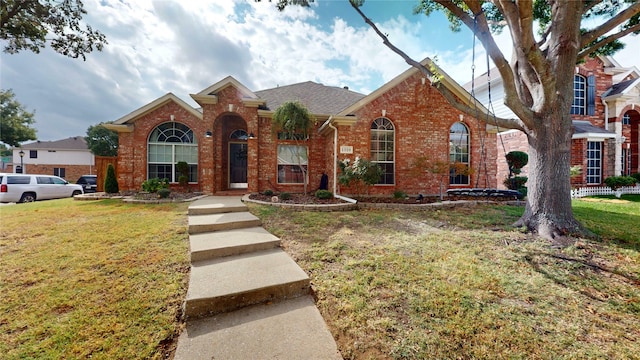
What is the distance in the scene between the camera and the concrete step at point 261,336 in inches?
71.4

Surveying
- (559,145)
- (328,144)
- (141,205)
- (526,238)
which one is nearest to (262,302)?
(526,238)

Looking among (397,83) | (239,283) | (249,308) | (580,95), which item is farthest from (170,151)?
(580,95)

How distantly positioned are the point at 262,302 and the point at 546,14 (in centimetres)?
1160

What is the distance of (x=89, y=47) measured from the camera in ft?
35.3

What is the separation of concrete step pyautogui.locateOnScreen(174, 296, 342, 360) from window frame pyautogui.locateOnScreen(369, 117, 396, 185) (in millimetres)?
7784

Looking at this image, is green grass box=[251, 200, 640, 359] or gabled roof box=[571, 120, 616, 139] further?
gabled roof box=[571, 120, 616, 139]

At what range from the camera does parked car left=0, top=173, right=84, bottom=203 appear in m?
9.97

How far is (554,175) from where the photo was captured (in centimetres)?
454

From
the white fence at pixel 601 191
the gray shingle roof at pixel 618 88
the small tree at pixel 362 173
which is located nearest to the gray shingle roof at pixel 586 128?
the gray shingle roof at pixel 618 88

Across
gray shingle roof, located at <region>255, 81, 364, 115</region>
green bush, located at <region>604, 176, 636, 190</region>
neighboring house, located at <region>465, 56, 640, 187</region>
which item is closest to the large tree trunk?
gray shingle roof, located at <region>255, 81, 364, 115</region>

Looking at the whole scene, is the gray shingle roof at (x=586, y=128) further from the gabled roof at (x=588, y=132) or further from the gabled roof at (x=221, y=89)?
the gabled roof at (x=221, y=89)

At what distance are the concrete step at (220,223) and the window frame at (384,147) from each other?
610 centimetres

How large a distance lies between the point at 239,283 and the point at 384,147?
27.3 ft

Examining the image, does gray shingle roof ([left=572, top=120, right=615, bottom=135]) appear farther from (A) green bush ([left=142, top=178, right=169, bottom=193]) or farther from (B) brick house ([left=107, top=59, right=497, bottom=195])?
(A) green bush ([left=142, top=178, right=169, bottom=193])
